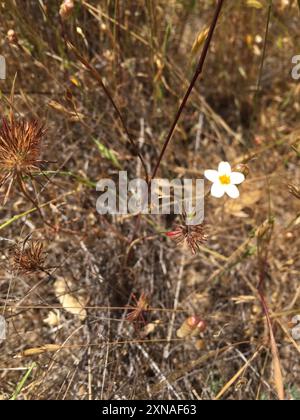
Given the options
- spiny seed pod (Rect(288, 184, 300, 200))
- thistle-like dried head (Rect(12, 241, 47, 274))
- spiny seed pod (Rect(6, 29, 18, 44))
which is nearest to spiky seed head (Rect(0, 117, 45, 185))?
thistle-like dried head (Rect(12, 241, 47, 274))

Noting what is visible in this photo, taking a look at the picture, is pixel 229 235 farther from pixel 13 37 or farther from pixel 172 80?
pixel 13 37

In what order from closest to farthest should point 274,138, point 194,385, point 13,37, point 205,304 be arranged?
point 13,37 → point 194,385 → point 205,304 → point 274,138

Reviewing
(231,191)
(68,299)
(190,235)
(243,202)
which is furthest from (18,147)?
(243,202)

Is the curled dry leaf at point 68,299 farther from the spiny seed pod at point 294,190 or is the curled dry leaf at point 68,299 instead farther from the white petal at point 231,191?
the spiny seed pod at point 294,190

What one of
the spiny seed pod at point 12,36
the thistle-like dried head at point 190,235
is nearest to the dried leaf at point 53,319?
the thistle-like dried head at point 190,235

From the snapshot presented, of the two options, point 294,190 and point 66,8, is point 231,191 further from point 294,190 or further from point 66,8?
point 66,8

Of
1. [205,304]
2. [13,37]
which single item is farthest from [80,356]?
[13,37]

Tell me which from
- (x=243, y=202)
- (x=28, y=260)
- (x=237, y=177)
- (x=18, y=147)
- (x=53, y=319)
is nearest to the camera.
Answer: (x=18, y=147)
